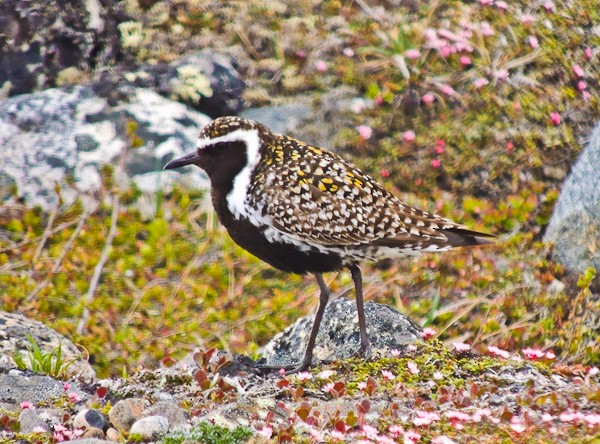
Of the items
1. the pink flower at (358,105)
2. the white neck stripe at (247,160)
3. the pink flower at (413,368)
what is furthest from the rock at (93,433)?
the pink flower at (358,105)

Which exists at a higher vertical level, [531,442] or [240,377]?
[531,442]

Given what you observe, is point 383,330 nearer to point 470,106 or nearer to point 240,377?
point 240,377

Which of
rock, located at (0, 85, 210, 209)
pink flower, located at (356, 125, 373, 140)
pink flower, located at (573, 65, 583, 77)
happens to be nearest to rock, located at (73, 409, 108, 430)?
rock, located at (0, 85, 210, 209)

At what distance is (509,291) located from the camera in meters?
8.44

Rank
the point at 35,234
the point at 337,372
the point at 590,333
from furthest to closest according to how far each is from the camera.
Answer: the point at 35,234 → the point at 590,333 → the point at 337,372

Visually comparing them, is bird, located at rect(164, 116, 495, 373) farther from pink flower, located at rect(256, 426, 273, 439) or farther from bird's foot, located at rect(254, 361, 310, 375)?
pink flower, located at rect(256, 426, 273, 439)

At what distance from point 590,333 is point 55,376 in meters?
4.08

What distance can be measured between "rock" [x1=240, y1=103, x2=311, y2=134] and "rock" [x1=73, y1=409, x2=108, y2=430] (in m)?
A: 5.25

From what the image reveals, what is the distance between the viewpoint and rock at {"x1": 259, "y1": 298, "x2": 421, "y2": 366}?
21.6 ft

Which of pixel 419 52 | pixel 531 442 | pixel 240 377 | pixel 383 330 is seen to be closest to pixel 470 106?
pixel 419 52

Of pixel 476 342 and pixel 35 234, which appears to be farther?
pixel 35 234

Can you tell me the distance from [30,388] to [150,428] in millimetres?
1268

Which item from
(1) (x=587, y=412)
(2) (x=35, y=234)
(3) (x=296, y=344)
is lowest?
(2) (x=35, y=234)

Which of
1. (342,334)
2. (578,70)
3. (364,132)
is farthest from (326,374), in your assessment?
(578,70)
